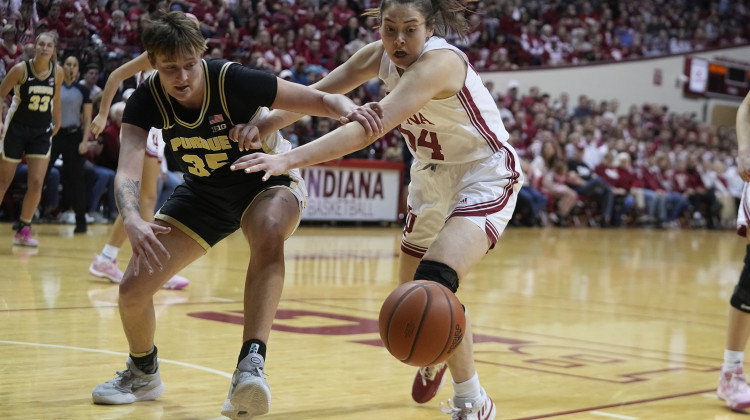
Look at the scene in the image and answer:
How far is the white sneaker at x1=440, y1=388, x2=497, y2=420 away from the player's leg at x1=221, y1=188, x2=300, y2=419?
2.83 feet

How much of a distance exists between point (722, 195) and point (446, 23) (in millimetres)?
20792

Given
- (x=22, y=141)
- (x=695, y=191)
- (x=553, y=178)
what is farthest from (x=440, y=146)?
(x=695, y=191)

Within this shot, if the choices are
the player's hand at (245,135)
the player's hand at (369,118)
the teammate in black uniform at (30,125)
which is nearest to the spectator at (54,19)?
the teammate in black uniform at (30,125)

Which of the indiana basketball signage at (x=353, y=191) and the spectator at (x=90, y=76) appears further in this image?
the indiana basketball signage at (x=353, y=191)

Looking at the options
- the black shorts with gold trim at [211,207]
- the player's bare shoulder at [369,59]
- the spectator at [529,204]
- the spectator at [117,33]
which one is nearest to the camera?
the black shorts with gold trim at [211,207]

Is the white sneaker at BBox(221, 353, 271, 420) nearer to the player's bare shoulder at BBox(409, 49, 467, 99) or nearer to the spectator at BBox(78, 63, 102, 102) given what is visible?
the player's bare shoulder at BBox(409, 49, 467, 99)

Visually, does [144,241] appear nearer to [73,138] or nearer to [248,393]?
[248,393]

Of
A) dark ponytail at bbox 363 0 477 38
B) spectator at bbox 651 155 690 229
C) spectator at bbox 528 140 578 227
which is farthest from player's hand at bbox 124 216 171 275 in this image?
spectator at bbox 651 155 690 229

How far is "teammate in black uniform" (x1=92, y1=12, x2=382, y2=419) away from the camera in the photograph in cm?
356

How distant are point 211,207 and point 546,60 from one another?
66.8 ft

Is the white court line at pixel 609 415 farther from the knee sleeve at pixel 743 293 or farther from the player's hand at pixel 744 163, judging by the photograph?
the player's hand at pixel 744 163

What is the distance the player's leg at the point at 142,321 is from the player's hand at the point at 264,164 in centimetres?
87

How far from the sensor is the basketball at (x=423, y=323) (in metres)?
3.43

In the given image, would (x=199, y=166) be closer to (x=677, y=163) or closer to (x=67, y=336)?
(x=67, y=336)
